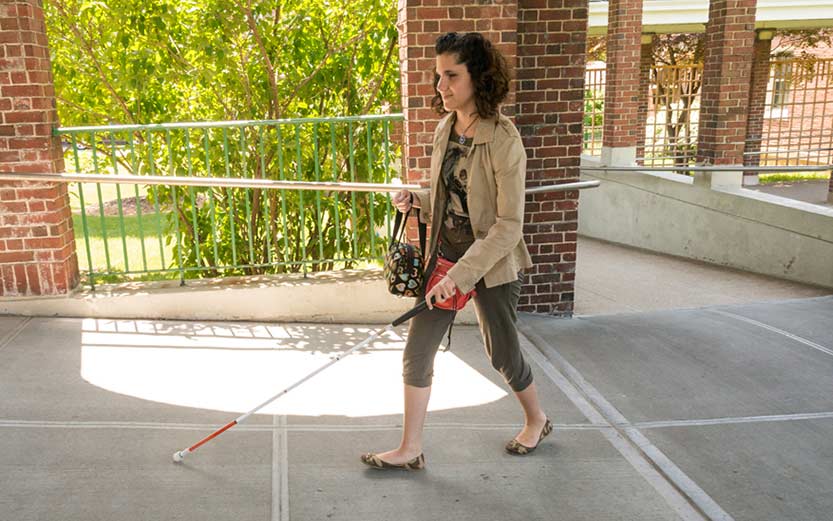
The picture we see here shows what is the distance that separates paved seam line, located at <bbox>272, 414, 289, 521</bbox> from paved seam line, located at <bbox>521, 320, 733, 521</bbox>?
1.56 m

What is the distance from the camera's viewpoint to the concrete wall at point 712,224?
9359 mm

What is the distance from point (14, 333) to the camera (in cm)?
482

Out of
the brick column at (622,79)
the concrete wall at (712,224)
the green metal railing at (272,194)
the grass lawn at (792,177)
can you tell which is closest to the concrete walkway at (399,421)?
the green metal railing at (272,194)

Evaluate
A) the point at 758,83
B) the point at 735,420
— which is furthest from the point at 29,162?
the point at 758,83

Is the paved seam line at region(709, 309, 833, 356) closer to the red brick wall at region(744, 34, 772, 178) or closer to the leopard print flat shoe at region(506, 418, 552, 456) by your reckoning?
the leopard print flat shoe at region(506, 418, 552, 456)

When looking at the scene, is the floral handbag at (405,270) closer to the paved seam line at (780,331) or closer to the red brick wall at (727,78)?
the paved seam line at (780,331)

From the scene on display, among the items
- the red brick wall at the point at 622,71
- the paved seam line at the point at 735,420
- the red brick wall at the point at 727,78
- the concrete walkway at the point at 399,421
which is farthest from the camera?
the red brick wall at the point at 622,71

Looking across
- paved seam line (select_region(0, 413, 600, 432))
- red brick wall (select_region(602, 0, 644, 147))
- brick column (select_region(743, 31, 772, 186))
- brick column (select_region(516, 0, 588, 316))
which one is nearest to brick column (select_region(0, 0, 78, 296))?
paved seam line (select_region(0, 413, 600, 432))

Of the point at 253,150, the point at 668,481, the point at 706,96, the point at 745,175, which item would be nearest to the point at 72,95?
the point at 253,150

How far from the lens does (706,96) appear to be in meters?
10.9

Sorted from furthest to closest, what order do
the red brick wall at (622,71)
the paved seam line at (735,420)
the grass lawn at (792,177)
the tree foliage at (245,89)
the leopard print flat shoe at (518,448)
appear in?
the grass lawn at (792,177)
the red brick wall at (622,71)
the tree foliage at (245,89)
the paved seam line at (735,420)
the leopard print flat shoe at (518,448)

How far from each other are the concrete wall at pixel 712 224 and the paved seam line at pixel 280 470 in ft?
25.7

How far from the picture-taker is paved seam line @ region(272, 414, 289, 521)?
9.71ft

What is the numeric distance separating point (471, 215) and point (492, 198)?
11cm
